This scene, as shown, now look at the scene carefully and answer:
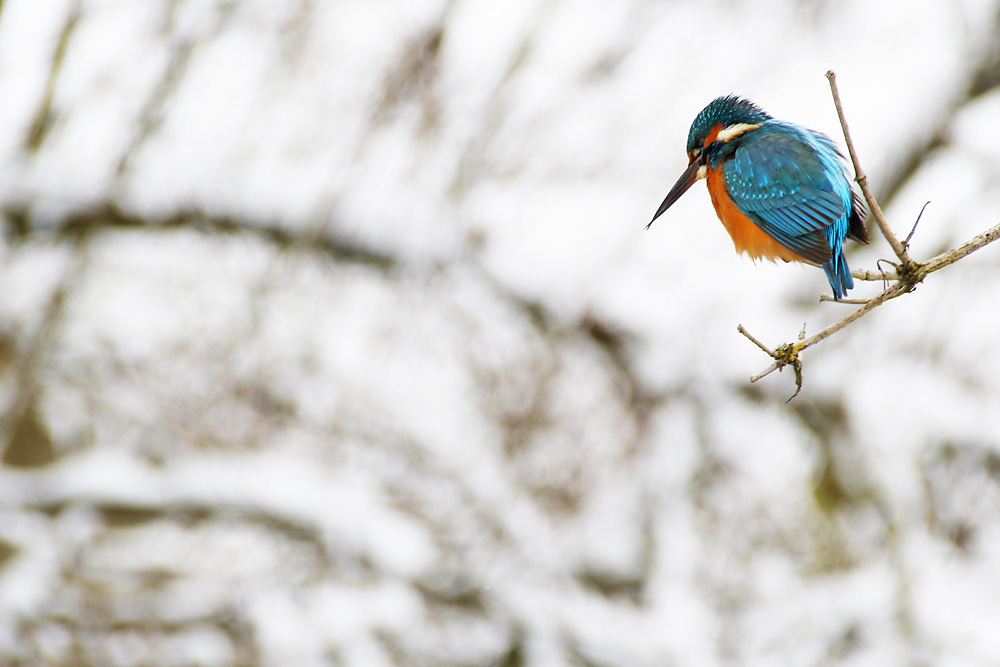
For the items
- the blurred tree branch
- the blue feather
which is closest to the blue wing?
the blue feather

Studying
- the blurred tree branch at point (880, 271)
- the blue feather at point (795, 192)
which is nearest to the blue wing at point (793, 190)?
the blue feather at point (795, 192)

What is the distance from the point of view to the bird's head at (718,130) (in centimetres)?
200

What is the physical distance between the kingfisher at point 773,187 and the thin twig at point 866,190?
34 centimetres

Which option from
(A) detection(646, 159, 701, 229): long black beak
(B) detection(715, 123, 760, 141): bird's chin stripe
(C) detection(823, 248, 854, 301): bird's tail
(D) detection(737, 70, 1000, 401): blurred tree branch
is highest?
(B) detection(715, 123, 760, 141): bird's chin stripe

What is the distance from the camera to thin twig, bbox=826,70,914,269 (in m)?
1.18

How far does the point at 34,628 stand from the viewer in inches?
369

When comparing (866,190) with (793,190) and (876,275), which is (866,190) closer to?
(876,275)

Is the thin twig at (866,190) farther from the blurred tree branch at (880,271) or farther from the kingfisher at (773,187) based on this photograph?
the kingfisher at (773,187)

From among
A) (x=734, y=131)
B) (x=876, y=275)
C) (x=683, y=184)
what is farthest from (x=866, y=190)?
(x=734, y=131)

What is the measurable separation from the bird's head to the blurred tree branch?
1.93 feet

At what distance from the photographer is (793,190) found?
1895 mm

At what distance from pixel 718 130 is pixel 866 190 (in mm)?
796

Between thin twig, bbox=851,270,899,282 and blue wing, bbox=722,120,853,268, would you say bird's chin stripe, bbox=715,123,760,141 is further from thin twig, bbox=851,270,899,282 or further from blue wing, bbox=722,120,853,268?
thin twig, bbox=851,270,899,282

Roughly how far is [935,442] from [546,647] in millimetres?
4488
